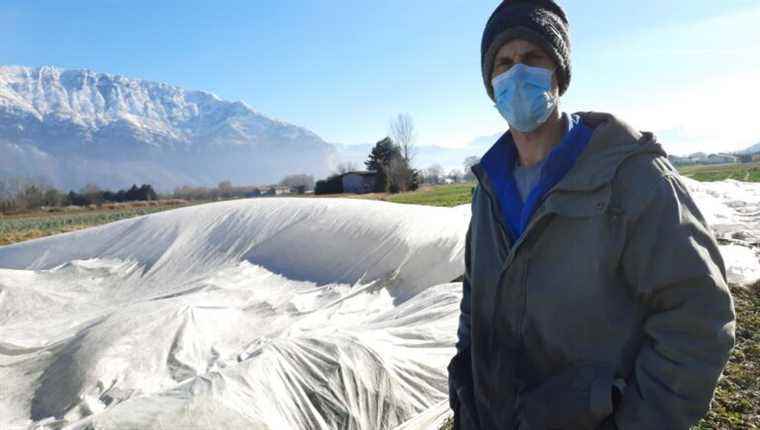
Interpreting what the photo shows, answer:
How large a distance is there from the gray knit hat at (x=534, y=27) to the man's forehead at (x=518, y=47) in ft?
0.05

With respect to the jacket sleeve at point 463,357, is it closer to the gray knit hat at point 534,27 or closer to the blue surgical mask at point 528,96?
the blue surgical mask at point 528,96

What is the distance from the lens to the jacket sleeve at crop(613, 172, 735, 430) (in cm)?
110

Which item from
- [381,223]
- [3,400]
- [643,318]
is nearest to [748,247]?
[381,223]

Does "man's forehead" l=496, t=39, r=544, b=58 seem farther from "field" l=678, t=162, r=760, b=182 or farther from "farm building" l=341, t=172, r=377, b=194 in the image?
"farm building" l=341, t=172, r=377, b=194

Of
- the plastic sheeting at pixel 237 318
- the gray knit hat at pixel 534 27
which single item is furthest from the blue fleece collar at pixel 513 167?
the plastic sheeting at pixel 237 318

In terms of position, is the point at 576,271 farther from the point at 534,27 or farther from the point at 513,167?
the point at 534,27

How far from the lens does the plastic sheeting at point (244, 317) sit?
3.24 meters

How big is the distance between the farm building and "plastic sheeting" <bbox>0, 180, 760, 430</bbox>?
3613cm

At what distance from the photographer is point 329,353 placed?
351 cm

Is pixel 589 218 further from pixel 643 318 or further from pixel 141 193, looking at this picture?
pixel 141 193

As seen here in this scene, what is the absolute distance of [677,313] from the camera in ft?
3.68

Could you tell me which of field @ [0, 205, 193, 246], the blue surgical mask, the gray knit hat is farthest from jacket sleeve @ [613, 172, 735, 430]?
field @ [0, 205, 193, 246]

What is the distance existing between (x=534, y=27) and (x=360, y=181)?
147 ft

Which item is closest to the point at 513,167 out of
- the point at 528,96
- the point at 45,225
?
the point at 528,96
